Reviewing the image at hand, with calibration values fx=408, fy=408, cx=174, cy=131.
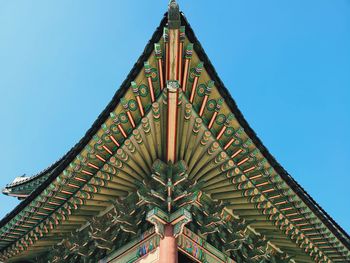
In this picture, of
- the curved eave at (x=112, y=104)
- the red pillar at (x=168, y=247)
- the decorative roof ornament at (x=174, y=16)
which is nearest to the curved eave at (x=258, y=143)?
the decorative roof ornament at (x=174, y=16)

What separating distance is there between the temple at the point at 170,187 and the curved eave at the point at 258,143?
0.07 feet

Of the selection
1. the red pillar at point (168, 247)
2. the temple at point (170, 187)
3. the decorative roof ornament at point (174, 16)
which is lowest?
the red pillar at point (168, 247)

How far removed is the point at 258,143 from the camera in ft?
24.7

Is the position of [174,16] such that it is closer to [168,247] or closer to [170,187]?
[170,187]

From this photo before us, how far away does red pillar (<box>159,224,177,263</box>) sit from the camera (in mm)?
6520

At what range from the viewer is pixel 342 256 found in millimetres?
9602

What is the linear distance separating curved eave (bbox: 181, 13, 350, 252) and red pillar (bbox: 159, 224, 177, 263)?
2.23m

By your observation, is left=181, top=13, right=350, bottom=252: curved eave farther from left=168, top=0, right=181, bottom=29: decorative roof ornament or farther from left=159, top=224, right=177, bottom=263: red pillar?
left=159, top=224, right=177, bottom=263: red pillar

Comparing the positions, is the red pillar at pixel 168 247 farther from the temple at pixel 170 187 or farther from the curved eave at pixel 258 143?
the curved eave at pixel 258 143

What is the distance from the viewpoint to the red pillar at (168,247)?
652cm

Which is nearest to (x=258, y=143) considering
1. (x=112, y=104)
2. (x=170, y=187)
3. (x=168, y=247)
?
(x=170, y=187)

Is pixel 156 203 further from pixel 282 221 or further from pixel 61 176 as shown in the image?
pixel 282 221

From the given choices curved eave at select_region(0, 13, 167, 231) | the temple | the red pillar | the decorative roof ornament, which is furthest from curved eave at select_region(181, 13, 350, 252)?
the red pillar

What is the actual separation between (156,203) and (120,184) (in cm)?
101
